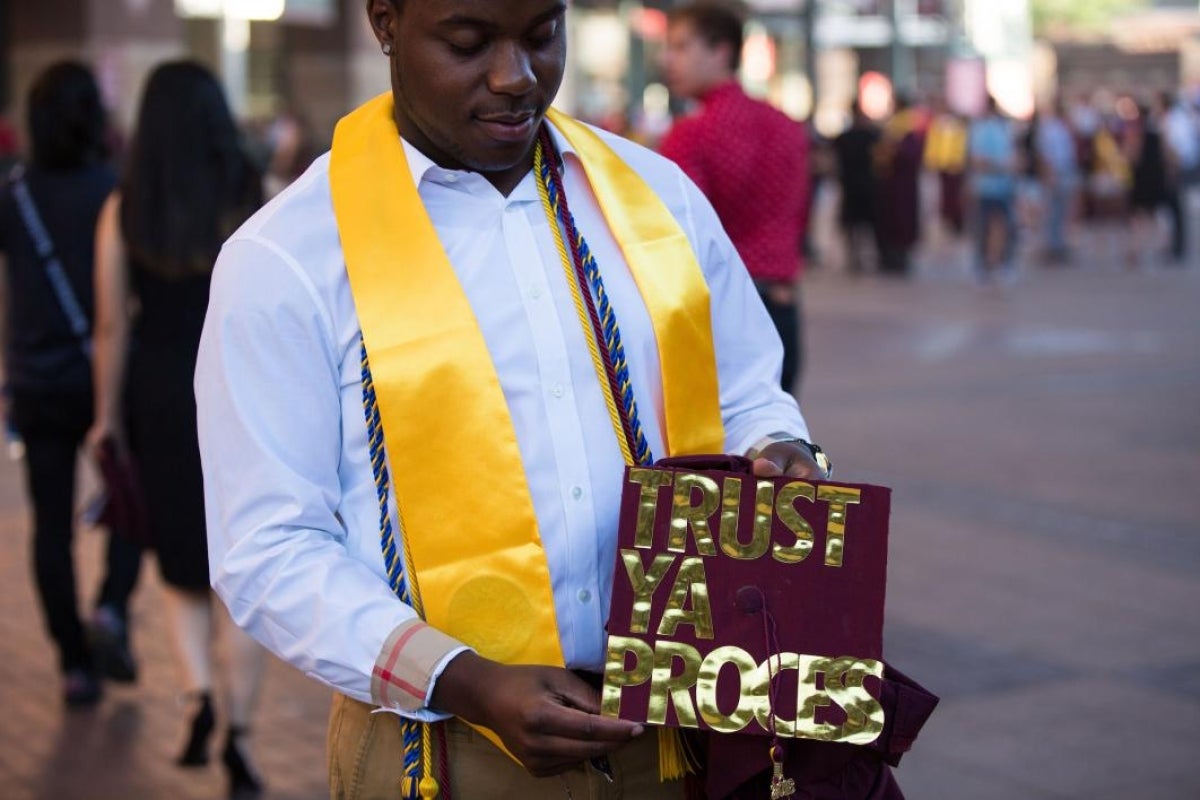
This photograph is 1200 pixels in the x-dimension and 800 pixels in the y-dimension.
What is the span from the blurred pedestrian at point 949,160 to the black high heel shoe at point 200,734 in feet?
63.8

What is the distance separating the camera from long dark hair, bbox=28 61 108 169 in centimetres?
572

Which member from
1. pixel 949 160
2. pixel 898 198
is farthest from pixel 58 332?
pixel 949 160

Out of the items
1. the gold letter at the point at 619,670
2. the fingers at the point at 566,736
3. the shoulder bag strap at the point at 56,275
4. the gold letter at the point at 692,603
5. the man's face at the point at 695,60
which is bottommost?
the shoulder bag strap at the point at 56,275

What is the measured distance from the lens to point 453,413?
6.66 feet

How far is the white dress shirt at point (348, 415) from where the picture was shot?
1991mm

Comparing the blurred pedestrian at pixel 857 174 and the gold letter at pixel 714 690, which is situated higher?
the gold letter at pixel 714 690

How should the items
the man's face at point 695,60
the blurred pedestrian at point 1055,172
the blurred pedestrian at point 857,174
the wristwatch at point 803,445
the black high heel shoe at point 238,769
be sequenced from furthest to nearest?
1. the blurred pedestrian at point 1055,172
2. the blurred pedestrian at point 857,174
3. the man's face at point 695,60
4. the black high heel shoe at point 238,769
5. the wristwatch at point 803,445

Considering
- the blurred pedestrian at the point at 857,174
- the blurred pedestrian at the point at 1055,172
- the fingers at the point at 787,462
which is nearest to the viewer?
the fingers at the point at 787,462

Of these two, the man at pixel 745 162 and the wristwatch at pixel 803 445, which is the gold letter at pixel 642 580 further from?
the man at pixel 745 162

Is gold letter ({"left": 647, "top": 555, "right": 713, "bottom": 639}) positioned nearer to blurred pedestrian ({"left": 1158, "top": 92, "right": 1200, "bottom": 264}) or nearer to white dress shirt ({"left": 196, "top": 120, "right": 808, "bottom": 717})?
white dress shirt ({"left": 196, "top": 120, "right": 808, "bottom": 717})

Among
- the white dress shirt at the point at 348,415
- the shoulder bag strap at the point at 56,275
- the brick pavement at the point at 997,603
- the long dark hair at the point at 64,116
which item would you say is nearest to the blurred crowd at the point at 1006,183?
the brick pavement at the point at 997,603

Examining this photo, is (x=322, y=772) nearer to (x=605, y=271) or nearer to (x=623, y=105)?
(x=605, y=271)

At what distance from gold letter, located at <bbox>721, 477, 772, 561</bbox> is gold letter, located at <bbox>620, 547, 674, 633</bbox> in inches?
2.6

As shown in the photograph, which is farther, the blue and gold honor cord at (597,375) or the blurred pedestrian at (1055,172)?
the blurred pedestrian at (1055,172)
